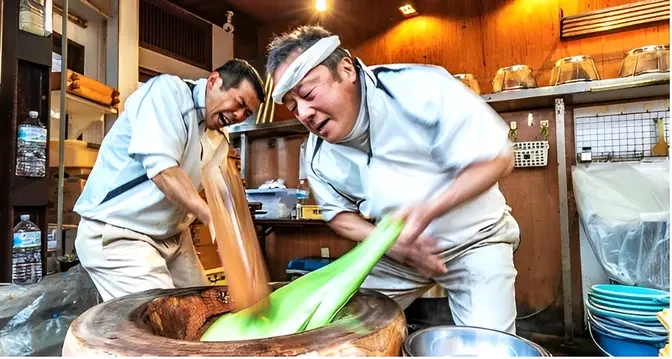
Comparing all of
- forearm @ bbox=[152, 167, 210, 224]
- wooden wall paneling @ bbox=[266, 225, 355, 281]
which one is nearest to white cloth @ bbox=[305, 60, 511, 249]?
forearm @ bbox=[152, 167, 210, 224]

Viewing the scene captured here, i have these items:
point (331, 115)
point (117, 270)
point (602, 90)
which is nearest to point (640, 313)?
point (602, 90)

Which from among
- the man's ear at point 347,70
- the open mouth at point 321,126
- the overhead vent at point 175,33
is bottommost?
the open mouth at point 321,126

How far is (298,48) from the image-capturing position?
1.28 m

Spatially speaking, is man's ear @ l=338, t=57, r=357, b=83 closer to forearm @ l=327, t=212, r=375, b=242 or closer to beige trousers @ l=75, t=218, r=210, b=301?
forearm @ l=327, t=212, r=375, b=242

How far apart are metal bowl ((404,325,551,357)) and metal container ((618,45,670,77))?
287cm

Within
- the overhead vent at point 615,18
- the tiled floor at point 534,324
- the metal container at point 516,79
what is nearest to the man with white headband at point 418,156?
the tiled floor at point 534,324

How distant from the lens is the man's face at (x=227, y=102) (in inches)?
67.1

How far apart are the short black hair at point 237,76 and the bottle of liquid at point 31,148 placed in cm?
106

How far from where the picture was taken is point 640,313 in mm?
2367

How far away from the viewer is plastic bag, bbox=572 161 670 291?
257 cm

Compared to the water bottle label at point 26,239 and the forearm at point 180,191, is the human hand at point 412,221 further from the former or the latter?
the water bottle label at point 26,239

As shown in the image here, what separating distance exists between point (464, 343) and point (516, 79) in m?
2.92

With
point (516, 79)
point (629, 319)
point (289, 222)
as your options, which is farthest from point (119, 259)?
point (516, 79)

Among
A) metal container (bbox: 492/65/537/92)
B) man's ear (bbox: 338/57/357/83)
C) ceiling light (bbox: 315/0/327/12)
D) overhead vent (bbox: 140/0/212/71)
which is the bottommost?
man's ear (bbox: 338/57/357/83)
